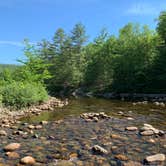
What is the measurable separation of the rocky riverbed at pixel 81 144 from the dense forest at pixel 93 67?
19.2 feet

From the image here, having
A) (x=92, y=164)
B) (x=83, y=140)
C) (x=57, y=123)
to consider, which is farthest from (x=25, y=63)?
(x=92, y=164)

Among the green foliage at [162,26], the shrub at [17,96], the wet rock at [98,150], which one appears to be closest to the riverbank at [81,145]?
the wet rock at [98,150]

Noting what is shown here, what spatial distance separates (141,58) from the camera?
33438mm

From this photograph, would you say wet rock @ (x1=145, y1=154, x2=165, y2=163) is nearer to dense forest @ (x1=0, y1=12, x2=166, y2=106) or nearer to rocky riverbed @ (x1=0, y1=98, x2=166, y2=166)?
rocky riverbed @ (x1=0, y1=98, x2=166, y2=166)

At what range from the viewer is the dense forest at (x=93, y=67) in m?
23.0

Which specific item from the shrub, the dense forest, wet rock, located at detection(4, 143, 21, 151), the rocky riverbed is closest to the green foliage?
the dense forest

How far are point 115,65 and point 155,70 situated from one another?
6668 mm

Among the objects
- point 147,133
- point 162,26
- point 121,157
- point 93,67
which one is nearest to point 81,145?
point 121,157

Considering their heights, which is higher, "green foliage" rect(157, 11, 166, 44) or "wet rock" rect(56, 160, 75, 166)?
"green foliage" rect(157, 11, 166, 44)

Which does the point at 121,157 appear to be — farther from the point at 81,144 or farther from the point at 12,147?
the point at 12,147

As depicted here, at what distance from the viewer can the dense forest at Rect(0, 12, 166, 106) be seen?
23047 mm

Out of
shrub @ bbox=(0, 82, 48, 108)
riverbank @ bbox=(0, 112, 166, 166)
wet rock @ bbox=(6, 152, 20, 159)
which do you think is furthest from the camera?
shrub @ bbox=(0, 82, 48, 108)

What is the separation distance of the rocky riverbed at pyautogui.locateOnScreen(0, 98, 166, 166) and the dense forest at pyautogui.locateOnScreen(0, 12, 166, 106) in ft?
19.2

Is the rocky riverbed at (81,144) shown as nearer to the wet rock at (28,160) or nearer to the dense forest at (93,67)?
the wet rock at (28,160)
